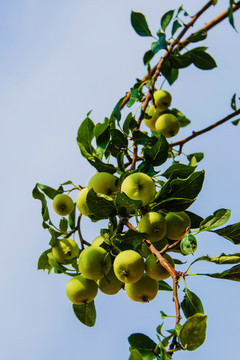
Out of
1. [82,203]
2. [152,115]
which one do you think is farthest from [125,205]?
[152,115]

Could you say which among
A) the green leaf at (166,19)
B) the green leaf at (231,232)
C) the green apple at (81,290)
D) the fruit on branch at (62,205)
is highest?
the green leaf at (166,19)

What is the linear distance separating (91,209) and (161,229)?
0.30 m

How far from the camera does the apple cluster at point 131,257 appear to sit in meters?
1.54

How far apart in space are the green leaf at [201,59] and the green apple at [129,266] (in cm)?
130

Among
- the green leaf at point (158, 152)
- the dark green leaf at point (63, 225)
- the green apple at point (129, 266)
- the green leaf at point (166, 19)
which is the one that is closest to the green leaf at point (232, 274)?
the green apple at point (129, 266)

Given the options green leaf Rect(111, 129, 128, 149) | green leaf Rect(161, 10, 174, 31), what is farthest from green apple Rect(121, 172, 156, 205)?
green leaf Rect(161, 10, 174, 31)

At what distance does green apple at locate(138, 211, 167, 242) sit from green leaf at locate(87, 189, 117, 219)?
16 cm

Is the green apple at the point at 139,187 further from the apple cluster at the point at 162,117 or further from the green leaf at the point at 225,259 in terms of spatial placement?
the apple cluster at the point at 162,117

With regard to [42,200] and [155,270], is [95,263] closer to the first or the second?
[155,270]

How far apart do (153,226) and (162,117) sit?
928 millimetres

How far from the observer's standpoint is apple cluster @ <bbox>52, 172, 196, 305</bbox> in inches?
60.7

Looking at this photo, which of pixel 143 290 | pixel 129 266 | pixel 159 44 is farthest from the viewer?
pixel 159 44

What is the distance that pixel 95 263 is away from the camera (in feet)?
5.46

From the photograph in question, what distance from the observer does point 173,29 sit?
233 cm
